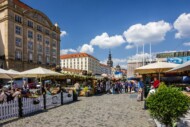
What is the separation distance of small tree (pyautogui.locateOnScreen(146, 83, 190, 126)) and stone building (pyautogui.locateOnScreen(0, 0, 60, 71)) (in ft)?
148

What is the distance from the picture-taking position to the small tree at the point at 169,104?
596 centimetres

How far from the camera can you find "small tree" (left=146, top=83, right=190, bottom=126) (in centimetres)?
596

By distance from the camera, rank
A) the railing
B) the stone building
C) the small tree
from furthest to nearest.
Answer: the stone building
the railing
the small tree

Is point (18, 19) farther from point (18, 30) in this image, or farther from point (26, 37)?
point (26, 37)

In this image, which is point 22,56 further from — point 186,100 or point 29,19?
point 186,100

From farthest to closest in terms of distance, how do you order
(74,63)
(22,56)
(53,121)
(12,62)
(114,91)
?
(74,63)
(22,56)
(12,62)
(114,91)
(53,121)

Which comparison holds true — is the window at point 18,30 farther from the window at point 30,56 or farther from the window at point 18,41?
the window at point 30,56

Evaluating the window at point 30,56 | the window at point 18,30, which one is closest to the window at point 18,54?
the window at point 30,56

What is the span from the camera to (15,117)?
1061 centimetres

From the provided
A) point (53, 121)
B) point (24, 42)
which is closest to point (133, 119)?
point (53, 121)

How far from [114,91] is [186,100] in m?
21.9

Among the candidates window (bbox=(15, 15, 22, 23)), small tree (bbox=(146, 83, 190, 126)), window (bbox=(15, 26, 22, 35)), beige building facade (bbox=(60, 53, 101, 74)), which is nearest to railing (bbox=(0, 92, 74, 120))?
small tree (bbox=(146, 83, 190, 126))

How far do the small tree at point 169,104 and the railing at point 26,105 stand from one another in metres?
6.61

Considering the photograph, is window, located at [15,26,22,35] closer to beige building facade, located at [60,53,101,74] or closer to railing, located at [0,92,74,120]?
railing, located at [0,92,74,120]
